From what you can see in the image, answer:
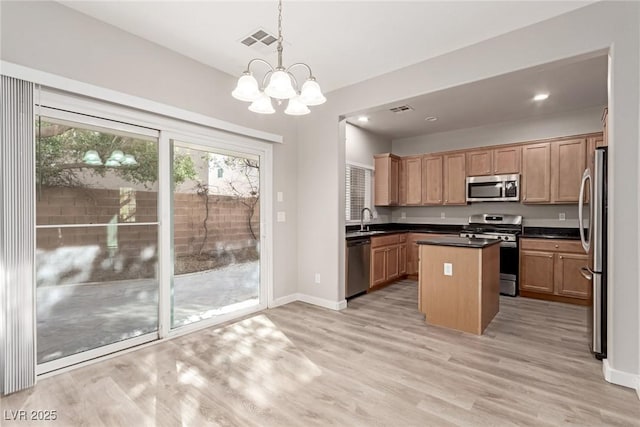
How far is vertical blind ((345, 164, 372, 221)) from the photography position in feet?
18.7

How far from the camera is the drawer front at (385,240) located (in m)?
5.06

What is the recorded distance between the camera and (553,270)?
14.8ft

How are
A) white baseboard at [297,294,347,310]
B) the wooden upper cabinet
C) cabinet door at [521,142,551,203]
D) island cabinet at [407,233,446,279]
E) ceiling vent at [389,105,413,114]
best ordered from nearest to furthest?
white baseboard at [297,294,347,310]
ceiling vent at [389,105,413,114]
cabinet door at [521,142,551,203]
island cabinet at [407,233,446,279]
the wooden upper cabinet

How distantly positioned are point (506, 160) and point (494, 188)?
19.9 inches

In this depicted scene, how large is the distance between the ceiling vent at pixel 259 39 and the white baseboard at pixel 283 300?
3.12 metres

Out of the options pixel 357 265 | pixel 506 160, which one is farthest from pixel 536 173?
pixel 357 265

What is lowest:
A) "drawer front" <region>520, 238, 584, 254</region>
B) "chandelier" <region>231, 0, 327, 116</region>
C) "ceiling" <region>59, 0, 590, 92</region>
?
"drawer front" <region>520, 238, 584, 254</region>

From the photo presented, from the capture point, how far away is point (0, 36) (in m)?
2.16

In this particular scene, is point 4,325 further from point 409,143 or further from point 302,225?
point 409,143

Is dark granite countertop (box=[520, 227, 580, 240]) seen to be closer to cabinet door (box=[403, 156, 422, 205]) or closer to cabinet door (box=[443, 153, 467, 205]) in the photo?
cabinet door (box=[443, 153, 467, 205])

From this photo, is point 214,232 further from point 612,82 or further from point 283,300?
point 612,82

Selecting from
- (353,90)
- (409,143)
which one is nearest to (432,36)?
(353,90)

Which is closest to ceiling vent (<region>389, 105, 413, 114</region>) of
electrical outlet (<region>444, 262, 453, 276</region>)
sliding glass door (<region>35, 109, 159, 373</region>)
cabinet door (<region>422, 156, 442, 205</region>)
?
cabinet door (<region>422, 156, 442, 205</region>)

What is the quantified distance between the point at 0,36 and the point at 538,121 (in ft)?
21.9
